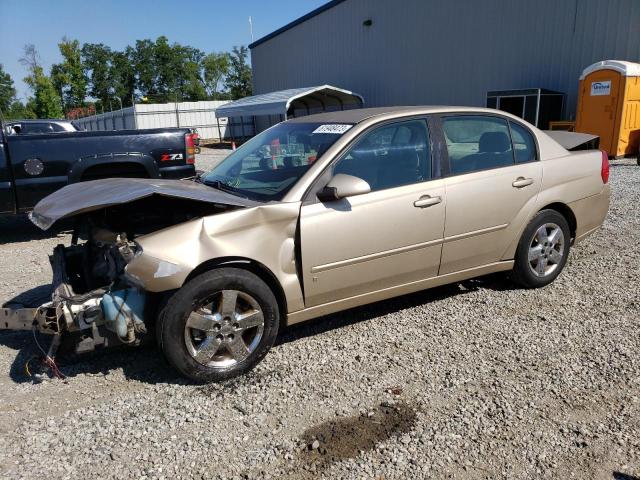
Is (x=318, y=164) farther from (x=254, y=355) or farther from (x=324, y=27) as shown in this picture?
(x=324, y=27)

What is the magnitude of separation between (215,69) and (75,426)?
285 feet

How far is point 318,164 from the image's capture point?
3725mm

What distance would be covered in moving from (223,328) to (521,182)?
2.81m

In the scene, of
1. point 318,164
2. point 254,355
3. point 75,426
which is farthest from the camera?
point 318,164

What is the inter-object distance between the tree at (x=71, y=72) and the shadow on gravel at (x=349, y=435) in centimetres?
6129

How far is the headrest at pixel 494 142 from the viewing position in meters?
4.56

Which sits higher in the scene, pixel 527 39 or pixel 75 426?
pixel 527 39

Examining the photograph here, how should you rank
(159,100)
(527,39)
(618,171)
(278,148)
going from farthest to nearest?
1. (159,100)
2. (527,39)
3. (618,171)
4. (278,148)

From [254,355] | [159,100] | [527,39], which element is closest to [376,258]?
[254,355]

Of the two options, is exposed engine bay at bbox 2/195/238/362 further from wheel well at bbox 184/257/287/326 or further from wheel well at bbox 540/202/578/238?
wheel well at bbox 540/202/578/238

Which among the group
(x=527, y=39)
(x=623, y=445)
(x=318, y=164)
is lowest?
(x=623, y=445)

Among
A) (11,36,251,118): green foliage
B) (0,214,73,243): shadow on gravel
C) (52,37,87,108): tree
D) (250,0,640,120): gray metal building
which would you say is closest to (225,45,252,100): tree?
(11,36,251,118): green foliage

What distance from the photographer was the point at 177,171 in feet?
25.2

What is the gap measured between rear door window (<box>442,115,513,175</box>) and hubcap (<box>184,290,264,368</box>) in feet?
6.51
